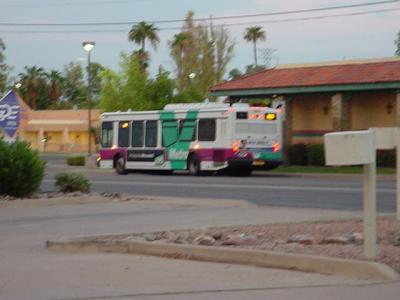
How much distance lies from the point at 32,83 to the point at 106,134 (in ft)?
244

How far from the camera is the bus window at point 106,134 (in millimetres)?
45375

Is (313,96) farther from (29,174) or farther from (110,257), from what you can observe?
(110,257)

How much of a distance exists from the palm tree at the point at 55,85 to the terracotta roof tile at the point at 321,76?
73.0 meters

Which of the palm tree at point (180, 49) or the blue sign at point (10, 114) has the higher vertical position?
the palm tree at point (180, 49)

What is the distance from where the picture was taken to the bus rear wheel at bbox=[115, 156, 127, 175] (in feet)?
147

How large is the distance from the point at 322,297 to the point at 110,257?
4201mm

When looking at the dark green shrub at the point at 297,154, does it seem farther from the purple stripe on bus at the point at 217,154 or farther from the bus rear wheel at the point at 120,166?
the bus rear wheel at the point at 120,166

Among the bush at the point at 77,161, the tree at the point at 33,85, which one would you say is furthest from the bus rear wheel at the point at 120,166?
the tree at the point at 33,85

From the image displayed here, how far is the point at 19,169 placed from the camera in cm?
2331

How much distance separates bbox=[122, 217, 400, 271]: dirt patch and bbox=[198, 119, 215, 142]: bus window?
24.5 m

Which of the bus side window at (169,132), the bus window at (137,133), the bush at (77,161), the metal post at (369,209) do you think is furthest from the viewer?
the bush at (77,161)

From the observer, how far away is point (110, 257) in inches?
508

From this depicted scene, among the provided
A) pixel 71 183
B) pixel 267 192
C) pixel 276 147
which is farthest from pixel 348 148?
pixel 276 147

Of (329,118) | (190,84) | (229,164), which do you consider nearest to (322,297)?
(229,164)
